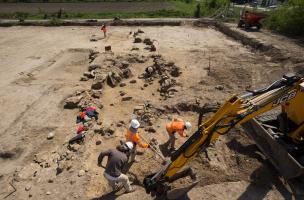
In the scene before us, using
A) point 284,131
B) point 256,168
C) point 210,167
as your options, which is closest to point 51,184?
point 210,167

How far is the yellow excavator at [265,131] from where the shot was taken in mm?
5359

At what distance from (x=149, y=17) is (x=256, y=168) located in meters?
25.1

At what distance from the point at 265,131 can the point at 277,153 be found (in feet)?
1.96

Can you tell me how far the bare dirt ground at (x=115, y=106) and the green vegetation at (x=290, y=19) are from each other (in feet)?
13.3

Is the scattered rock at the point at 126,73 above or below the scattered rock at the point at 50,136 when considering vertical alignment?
above

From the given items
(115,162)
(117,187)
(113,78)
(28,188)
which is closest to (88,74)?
(113,78)

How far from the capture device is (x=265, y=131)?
7340mm

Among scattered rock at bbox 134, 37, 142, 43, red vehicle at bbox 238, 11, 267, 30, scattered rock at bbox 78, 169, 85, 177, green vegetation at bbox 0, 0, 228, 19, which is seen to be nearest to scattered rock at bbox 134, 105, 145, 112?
scattered rock at bbox 78, 169, 85, 177

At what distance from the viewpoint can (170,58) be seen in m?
16.2

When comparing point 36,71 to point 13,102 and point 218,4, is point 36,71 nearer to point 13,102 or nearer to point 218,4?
point 13,102

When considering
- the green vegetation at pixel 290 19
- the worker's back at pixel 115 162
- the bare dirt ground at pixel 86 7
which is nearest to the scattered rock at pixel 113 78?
the worker's back at pixel 115 162

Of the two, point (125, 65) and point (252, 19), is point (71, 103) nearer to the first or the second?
point (125, 65)

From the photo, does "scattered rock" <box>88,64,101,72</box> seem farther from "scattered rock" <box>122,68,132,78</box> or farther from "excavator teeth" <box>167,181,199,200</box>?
"excavator teeth" <box>167,181,199,200</box>

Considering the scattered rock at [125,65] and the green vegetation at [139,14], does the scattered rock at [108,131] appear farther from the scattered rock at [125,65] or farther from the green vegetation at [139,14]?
the green vegetation at [139,14]
